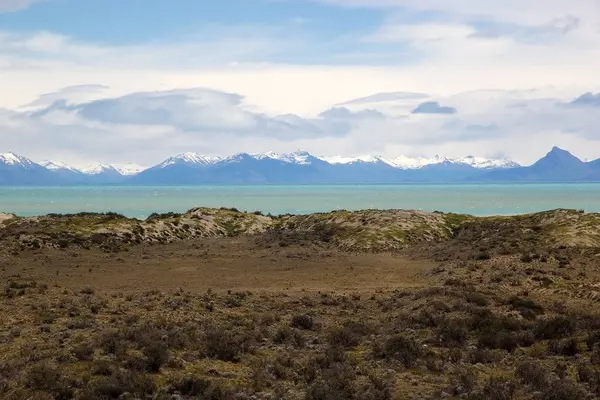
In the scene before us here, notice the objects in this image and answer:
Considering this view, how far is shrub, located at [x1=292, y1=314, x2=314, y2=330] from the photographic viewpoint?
2611 centimetres

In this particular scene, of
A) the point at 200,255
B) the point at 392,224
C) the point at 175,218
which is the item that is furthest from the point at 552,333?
the point at 175,218

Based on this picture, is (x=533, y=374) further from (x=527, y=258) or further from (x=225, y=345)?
(x=527, y=258)

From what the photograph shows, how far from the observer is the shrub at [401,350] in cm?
1994

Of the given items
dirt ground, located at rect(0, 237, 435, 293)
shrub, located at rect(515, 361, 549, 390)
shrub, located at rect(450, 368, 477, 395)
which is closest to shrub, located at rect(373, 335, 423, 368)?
shrub, located at rect(450, 368, 477, 395)

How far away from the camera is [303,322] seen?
86.4 ft

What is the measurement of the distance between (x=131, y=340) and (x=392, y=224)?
163ft

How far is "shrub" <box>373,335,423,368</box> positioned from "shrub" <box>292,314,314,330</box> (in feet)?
16.3

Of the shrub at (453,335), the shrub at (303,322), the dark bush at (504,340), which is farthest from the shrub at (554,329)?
the shrub at (303,322)

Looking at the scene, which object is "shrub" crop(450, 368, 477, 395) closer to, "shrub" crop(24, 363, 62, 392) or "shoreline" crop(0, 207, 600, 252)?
"shrub" crop(24, 363, 62, 392)

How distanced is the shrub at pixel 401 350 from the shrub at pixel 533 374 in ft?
10.6

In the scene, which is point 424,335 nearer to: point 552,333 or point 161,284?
point 552,333

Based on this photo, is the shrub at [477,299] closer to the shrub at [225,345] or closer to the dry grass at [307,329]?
the dry grass at [307,329]

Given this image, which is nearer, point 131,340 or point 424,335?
point 131,340

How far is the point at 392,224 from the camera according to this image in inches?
2697
